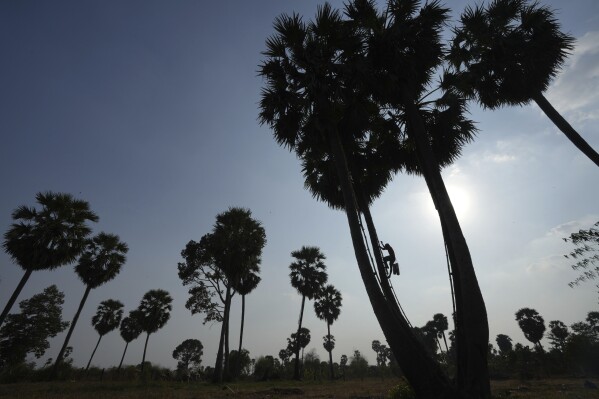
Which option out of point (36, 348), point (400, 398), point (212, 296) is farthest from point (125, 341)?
A: point (400, 398)

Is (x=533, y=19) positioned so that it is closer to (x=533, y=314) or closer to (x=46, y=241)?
(x=46, y=241)

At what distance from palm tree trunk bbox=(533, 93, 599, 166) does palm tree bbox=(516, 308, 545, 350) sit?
178 feet

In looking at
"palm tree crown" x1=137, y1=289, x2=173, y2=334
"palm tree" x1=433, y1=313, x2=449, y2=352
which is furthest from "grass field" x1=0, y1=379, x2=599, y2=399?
"palm tree" x1=433, y1=313, x2=449, y2=352

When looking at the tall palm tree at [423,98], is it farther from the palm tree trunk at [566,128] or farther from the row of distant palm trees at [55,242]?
the row of distant palm trees at [55,242]

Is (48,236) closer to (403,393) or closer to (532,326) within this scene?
(403,393)

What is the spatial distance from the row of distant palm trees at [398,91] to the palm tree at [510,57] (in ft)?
0.10

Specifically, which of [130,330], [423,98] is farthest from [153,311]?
[423,98]

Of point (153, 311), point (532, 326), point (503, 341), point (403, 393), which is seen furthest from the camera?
point (503, 341)

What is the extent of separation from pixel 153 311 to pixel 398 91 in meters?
37.9

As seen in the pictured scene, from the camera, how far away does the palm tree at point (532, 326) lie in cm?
4869

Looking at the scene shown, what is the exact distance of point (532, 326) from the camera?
161 ft

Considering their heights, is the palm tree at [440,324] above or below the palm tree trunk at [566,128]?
above

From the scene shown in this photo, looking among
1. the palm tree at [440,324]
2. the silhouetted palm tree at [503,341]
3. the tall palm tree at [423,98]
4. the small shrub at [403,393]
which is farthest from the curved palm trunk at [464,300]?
the silhouetted palm tree at [503,341]

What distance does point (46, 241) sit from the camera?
53.7 feet
